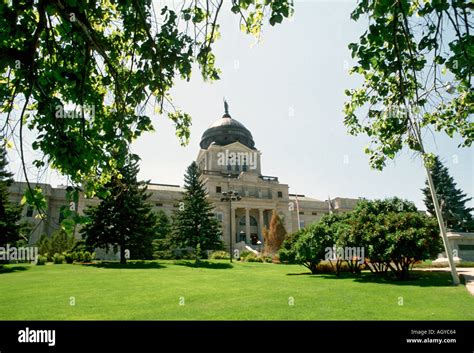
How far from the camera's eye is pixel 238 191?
5675 centimetres

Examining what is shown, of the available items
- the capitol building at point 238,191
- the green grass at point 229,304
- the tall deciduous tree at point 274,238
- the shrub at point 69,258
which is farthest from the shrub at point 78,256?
the capitol building at point 238,191

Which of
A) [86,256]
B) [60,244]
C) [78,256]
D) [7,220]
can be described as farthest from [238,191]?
[7,220]

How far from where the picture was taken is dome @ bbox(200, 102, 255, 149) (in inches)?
2672

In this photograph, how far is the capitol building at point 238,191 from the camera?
2119 inches

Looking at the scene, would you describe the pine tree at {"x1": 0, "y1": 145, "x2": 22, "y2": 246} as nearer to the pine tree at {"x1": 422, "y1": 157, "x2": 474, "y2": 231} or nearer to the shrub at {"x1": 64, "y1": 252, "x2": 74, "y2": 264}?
the shrub at {"x1": 64, "y1": 252, "x2": 74, "y2": 264}

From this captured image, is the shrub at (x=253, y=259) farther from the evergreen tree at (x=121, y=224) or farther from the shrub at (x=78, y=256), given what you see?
the shrub at (x=78, y=256)

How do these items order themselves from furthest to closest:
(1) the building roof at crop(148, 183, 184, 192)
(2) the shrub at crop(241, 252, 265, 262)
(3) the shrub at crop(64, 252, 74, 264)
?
(1) the building roof at crop(148, 183, 184, 192) < (2) the shrub at crop(241, 252, 265, 262) < (3) the shrub at crop(64, 252, 74, 264)

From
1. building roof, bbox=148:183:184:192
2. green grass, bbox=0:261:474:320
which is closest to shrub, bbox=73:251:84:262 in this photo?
green grass, bbox=0:261:474:320

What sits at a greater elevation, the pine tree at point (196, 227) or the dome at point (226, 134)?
the dome at point (226, 134)

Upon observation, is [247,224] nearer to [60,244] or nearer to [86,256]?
[60,244]

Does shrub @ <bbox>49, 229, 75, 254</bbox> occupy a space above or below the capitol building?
below

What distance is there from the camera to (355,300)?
934 centimetres

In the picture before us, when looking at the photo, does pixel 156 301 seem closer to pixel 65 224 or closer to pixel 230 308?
pixel 230 308
